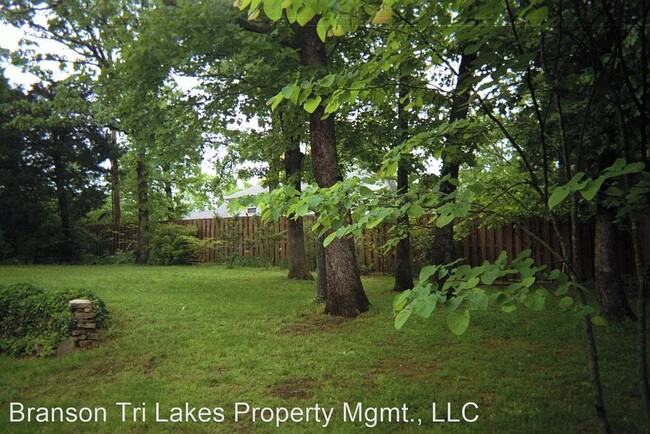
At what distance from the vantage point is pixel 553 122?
5.50 meters

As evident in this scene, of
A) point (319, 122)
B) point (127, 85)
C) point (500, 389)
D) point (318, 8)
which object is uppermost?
point (127, 85)

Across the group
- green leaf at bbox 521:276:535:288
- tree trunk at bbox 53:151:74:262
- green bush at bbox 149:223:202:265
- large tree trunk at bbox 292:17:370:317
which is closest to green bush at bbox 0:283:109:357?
large tree trunk at bbox 292:17:370:317

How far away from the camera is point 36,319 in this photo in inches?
231

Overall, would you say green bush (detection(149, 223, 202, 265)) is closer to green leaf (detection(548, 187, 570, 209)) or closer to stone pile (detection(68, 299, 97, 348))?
stone pile (detection(68, 299, 97, 348))

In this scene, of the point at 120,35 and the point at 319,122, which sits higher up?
the point at 120,35

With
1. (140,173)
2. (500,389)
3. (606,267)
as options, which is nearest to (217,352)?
(500,389)

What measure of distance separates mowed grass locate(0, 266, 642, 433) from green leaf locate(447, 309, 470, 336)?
2.13 metres

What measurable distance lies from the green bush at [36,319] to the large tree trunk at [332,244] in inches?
129

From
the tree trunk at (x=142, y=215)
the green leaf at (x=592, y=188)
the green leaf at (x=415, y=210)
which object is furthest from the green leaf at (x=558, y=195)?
the tree trunk at (x=142, y=215)

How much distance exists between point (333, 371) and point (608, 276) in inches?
161

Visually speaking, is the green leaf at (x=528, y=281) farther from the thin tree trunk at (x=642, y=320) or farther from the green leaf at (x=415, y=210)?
the thin tree trunk at (x=642, y=320)

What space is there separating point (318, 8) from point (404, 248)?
7963 mm

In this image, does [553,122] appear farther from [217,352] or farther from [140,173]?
[140,173]

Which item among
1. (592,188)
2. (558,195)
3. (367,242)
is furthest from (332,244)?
(367,242)
